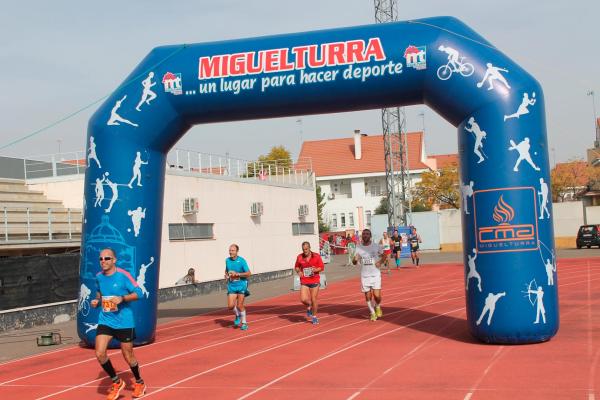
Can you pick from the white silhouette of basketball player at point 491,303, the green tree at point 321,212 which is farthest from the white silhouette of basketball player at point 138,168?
the green tree at point 321,212

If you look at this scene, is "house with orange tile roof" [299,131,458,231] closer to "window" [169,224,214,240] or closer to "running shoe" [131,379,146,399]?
"window" [169,224,214,240]

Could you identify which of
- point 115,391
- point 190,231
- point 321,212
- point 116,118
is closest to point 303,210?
point 190,231

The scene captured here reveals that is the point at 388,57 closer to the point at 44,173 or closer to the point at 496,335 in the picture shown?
the point at 496,335

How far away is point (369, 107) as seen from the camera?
1324cm

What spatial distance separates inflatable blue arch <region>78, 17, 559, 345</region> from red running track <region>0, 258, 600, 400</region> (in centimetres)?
94

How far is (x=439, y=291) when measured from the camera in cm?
2089

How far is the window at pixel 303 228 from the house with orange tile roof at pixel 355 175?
1303 inches

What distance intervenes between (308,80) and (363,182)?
6109 centimetres

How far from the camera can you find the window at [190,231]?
24.7 metres

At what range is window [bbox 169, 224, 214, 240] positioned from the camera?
24.7 m

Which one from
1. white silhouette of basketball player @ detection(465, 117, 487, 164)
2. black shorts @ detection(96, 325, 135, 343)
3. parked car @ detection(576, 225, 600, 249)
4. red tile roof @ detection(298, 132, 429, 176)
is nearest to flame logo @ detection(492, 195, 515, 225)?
white silhouette of basketball player @ detection(465, 117, 487, 164)

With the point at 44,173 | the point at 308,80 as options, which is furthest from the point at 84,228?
the point at 44,173

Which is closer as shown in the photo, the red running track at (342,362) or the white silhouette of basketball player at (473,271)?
the red running track at (342,362)

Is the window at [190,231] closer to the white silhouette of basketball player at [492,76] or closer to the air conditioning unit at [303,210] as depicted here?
the air conditioning unit at [303,210]
